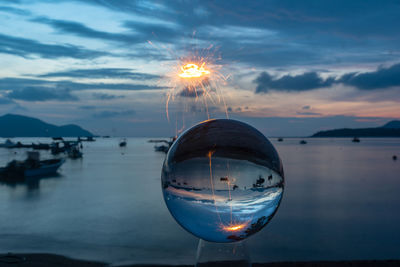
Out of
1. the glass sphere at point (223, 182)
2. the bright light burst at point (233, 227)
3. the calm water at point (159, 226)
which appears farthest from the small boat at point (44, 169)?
the bright light burst at point (233, 227)

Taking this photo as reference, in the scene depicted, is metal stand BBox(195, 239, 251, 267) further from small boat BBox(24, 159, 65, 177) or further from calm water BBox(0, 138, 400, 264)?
small boat BBox(24, 159, 65, 177)

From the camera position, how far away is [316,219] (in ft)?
57.8

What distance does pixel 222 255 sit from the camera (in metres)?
3.06

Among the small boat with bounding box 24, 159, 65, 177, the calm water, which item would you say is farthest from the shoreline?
the small boat with bounding box 24, 159, 65, 177

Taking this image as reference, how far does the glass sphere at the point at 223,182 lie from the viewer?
2.83m

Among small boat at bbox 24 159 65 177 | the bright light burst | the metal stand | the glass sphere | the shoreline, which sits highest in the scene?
the glass sphere

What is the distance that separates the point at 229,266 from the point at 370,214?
19169 mm

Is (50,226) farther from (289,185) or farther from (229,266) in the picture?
(289,185)

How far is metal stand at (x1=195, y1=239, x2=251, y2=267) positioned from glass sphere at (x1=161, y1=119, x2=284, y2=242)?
0.21 m

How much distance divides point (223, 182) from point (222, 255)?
72cm

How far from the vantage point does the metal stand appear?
305cm

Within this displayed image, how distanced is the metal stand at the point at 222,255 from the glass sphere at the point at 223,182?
21 centimetres

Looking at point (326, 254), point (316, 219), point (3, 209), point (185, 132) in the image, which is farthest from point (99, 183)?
point (185, 132)

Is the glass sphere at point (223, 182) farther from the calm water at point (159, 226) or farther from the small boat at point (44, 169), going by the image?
the small boat at point (44, 169)
